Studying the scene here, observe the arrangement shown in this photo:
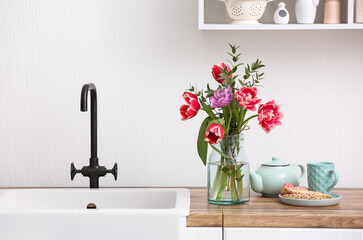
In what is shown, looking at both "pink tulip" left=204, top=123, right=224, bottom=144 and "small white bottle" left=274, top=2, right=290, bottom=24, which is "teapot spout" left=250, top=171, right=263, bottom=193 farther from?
"small white bottle" left=274, top=2, right=290, bottom=24

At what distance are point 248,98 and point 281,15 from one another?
451 millimetres

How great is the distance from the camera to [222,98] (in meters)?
1.64

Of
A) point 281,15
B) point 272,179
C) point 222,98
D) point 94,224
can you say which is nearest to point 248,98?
point 222,98

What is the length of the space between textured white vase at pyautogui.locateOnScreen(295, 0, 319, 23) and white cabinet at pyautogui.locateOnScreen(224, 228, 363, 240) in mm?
755

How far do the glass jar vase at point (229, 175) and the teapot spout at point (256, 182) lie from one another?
80mm

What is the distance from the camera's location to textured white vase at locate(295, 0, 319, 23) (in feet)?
6.26

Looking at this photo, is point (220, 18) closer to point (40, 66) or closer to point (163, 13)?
point (163, 13)

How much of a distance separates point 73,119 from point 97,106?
111 millimetres

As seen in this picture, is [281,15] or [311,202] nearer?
[311,202]

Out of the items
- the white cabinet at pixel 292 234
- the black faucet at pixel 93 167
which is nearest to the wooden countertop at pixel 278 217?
the white cabinet at pixel 292 234

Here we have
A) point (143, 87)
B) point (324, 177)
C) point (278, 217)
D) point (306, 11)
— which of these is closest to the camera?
point (278, 217)

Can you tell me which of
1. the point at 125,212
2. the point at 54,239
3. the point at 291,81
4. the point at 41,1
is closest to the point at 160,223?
the point at 125,212

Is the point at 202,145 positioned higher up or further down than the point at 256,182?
higher up

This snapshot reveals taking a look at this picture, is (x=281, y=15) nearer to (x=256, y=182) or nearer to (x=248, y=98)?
(x=248, y=98)
